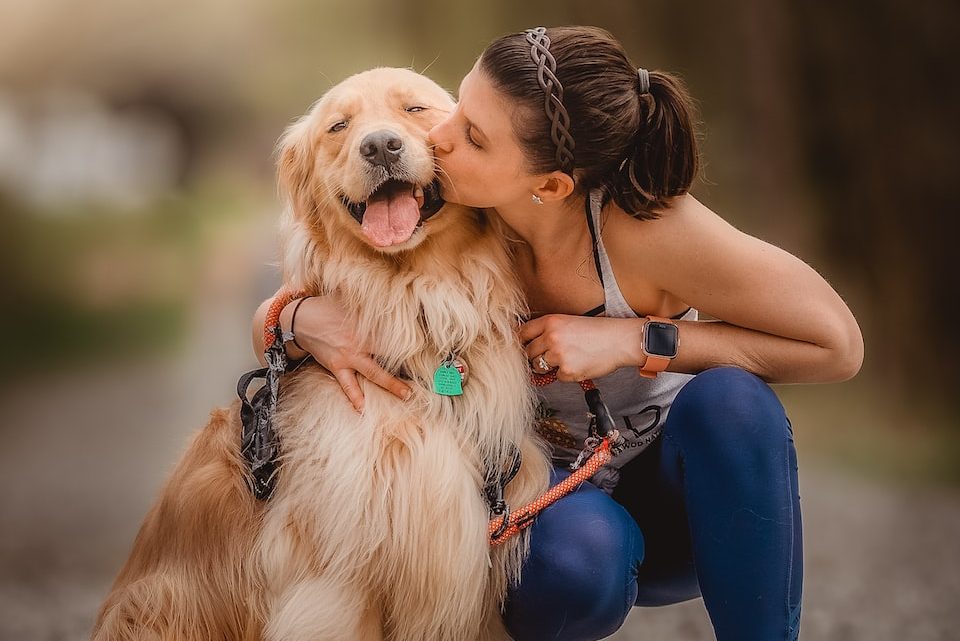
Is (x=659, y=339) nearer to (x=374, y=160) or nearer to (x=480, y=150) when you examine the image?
(x=480, y=150)

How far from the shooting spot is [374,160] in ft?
4.95

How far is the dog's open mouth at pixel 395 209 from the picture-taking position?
156 centimetres

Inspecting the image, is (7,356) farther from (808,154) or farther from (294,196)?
(808,154)

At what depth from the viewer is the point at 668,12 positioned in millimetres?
3848

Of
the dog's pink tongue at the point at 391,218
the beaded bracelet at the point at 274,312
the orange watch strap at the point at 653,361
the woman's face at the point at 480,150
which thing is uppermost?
the woman's face at the point at 480,150

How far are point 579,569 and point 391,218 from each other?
0.61 m

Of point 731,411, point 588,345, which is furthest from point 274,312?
point 731,411

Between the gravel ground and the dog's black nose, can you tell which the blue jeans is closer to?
the dog's black nose

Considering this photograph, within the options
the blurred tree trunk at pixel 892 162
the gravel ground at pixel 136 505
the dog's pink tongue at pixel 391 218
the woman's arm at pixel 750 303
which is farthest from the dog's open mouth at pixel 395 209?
the blurred tree trunk at pixel 892 162

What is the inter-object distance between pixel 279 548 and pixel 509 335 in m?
0.49

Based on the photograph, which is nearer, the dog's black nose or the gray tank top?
the dog's black nose

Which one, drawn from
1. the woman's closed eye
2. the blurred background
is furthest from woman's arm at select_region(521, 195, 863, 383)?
the blurred background

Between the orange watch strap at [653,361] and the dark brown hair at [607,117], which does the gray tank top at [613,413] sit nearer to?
the orange watch strap at [653,361]

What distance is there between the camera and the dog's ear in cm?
169
